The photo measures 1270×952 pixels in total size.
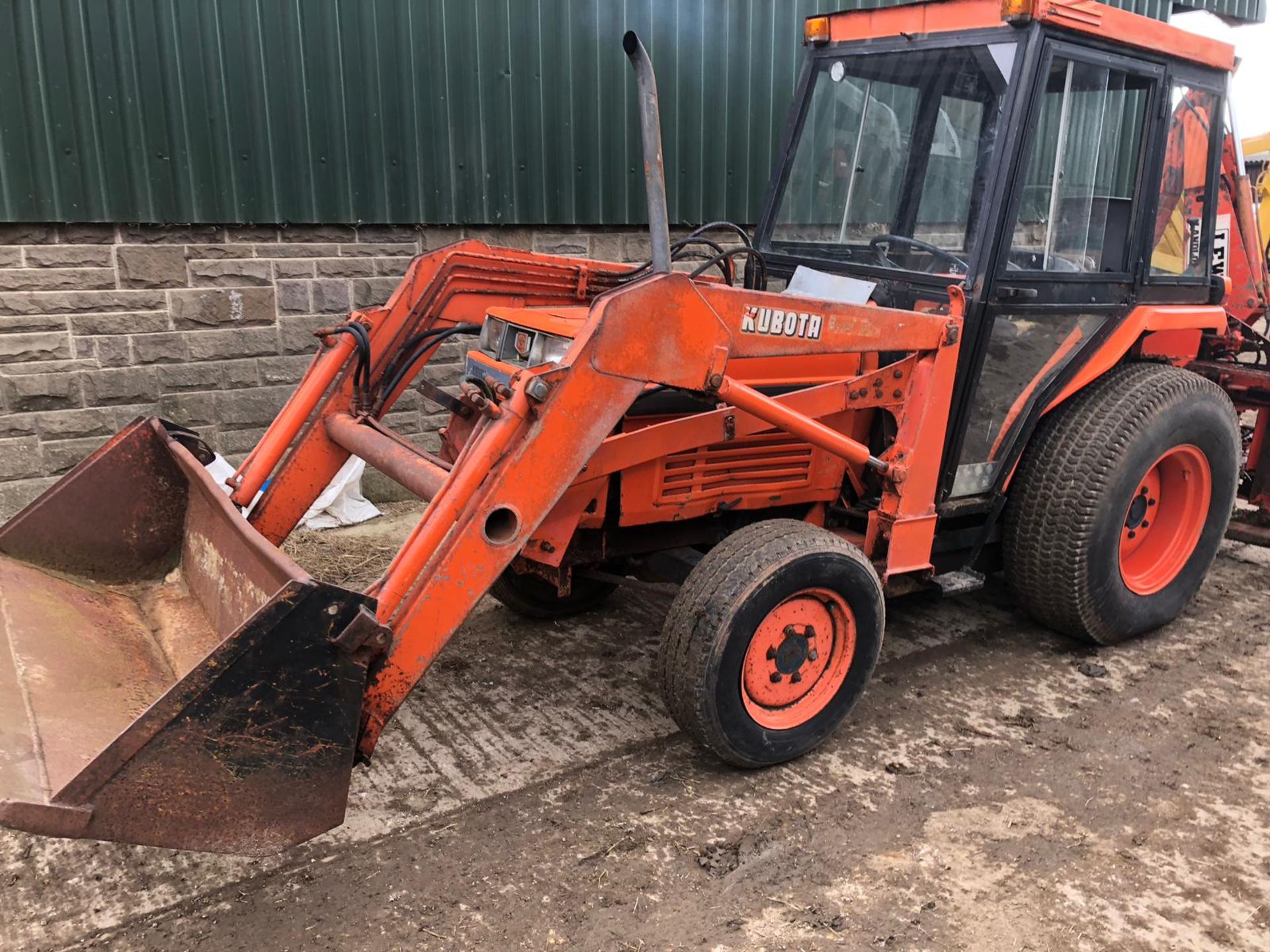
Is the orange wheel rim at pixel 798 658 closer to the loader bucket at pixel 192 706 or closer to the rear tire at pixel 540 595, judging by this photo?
the rear tire at pixel 540 595

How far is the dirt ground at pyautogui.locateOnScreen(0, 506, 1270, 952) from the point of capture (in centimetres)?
264

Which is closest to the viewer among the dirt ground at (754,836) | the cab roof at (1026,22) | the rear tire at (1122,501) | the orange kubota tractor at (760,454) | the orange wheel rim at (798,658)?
the orange kubota tractor at (760,454)

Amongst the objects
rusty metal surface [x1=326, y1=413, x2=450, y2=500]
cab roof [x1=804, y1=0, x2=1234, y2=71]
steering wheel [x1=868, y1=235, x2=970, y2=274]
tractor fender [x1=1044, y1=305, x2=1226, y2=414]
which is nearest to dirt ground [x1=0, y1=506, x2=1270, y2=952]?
rusty metal surface [x1=326, y1=413, x2=450, y2=500]

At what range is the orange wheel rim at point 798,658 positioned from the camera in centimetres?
325

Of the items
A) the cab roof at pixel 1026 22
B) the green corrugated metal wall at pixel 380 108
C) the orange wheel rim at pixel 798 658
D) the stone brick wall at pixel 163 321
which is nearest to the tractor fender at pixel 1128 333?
the cab roof at pixel 1026 22

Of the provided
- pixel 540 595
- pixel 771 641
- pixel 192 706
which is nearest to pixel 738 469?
pixel 771 641

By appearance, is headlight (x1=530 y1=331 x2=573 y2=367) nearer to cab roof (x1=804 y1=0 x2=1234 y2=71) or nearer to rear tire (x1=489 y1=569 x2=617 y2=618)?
rear tire (x1=489 y1=569 x2=617 y2=618)

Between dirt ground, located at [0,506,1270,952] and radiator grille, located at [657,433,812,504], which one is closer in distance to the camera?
dirt ground, located at [0,506,1270,952]

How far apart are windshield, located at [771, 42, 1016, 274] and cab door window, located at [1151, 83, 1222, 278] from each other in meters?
0.86

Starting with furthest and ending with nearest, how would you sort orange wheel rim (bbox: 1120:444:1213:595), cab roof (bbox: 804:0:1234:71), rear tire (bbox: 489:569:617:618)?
rear tire (bbox: 489:569:617:618) → orange wheel rim (bbox: 1120:444:1213:595) → cab roof (bbox: 804:0:1234:71)

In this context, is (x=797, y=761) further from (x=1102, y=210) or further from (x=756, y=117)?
(x=756, y=117)

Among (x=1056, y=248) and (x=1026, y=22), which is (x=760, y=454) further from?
(x=1026, y=22)

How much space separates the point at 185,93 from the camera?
16.3ft

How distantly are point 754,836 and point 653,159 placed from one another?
6.52ft
